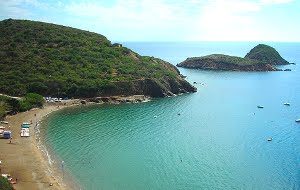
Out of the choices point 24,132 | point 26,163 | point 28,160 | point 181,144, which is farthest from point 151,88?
point 26,163

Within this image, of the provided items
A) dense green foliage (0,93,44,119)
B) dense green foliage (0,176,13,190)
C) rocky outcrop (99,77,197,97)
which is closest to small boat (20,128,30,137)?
dense green foliage (0,93,44,119)

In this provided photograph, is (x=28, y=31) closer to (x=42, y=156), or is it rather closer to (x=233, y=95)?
(x=233, y=95)

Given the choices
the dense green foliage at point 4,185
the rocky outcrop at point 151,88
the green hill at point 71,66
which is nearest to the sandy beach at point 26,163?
the dense green foliage at point 4,185

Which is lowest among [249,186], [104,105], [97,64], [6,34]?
[249,186]

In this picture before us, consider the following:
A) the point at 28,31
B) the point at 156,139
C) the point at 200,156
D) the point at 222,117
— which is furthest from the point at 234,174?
the point at 28,31

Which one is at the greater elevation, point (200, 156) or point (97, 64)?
point (97, 64)

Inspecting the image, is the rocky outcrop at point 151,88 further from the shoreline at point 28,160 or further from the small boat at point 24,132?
the small boat at point 24,132
